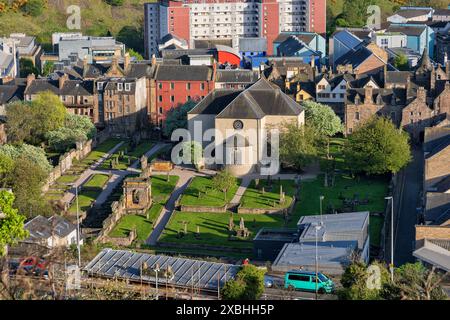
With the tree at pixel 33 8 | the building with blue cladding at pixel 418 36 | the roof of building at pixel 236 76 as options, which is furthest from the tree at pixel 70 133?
the tree at pixel 33 8

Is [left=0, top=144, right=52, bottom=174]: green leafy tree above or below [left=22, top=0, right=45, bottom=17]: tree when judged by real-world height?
below

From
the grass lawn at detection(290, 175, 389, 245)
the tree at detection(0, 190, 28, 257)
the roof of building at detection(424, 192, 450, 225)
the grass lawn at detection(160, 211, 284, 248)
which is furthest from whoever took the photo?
the grass lawn at detection(290, 175, 389, 245)

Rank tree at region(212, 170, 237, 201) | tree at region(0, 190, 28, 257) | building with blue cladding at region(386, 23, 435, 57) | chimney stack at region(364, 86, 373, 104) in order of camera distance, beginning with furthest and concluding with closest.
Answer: building with blue cladding at region(386, 23, 435, 57)
chimney stack at region(364, 86, 373, 104)
tree at region(212, 170, 237, 201)
tree at region(0, 190, 28, 257)

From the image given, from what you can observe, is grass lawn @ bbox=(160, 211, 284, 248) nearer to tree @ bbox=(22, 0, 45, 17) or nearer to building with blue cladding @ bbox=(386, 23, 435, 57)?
building with blue cladding @ bbox=(386, 23, 435, 57)

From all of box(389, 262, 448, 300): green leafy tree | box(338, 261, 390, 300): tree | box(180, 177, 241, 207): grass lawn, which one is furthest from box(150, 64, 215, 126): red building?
box(338, 261, 390, 300): tree

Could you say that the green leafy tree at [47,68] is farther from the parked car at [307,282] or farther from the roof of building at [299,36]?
the parked car at [307,282]
